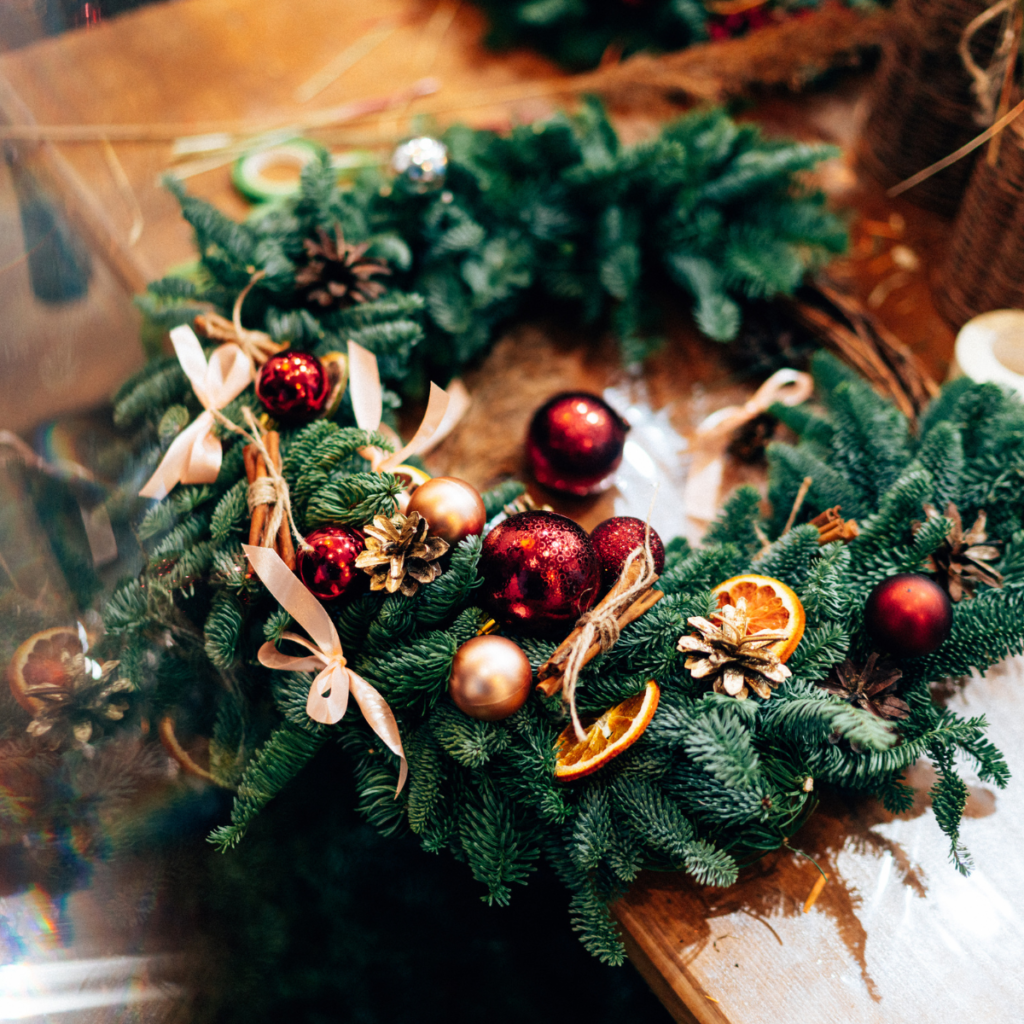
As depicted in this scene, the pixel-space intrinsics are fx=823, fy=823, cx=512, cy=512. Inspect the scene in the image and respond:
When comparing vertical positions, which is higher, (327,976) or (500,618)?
(500,618)

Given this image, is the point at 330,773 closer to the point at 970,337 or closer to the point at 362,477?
the point at 362,477

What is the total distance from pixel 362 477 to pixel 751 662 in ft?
1.16

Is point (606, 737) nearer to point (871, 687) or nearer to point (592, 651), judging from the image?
point (592, 651)

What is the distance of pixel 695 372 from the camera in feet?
3.59

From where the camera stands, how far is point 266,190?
1194 mm

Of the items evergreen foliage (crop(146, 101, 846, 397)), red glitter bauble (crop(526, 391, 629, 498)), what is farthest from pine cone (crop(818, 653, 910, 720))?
evergreen foliage (crop(146, 101, 846, 397))

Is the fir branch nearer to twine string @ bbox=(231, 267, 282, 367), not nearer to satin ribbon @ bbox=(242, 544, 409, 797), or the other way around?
satin ribbon @ bbox=(242, 544, 409, 797)

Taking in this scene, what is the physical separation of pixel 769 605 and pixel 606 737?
179 millimetres

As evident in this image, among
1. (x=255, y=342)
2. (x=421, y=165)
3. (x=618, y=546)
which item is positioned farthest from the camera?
(x=421, y=165)

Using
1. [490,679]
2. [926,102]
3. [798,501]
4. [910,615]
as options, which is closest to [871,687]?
[910,615]

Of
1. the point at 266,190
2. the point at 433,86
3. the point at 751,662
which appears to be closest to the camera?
the point at 751,662

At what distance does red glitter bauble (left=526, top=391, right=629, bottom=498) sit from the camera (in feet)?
2.89

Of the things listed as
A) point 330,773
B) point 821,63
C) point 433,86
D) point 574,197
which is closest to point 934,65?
point 821,63

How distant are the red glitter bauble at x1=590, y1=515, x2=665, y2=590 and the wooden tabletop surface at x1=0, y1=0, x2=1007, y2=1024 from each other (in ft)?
0.66
